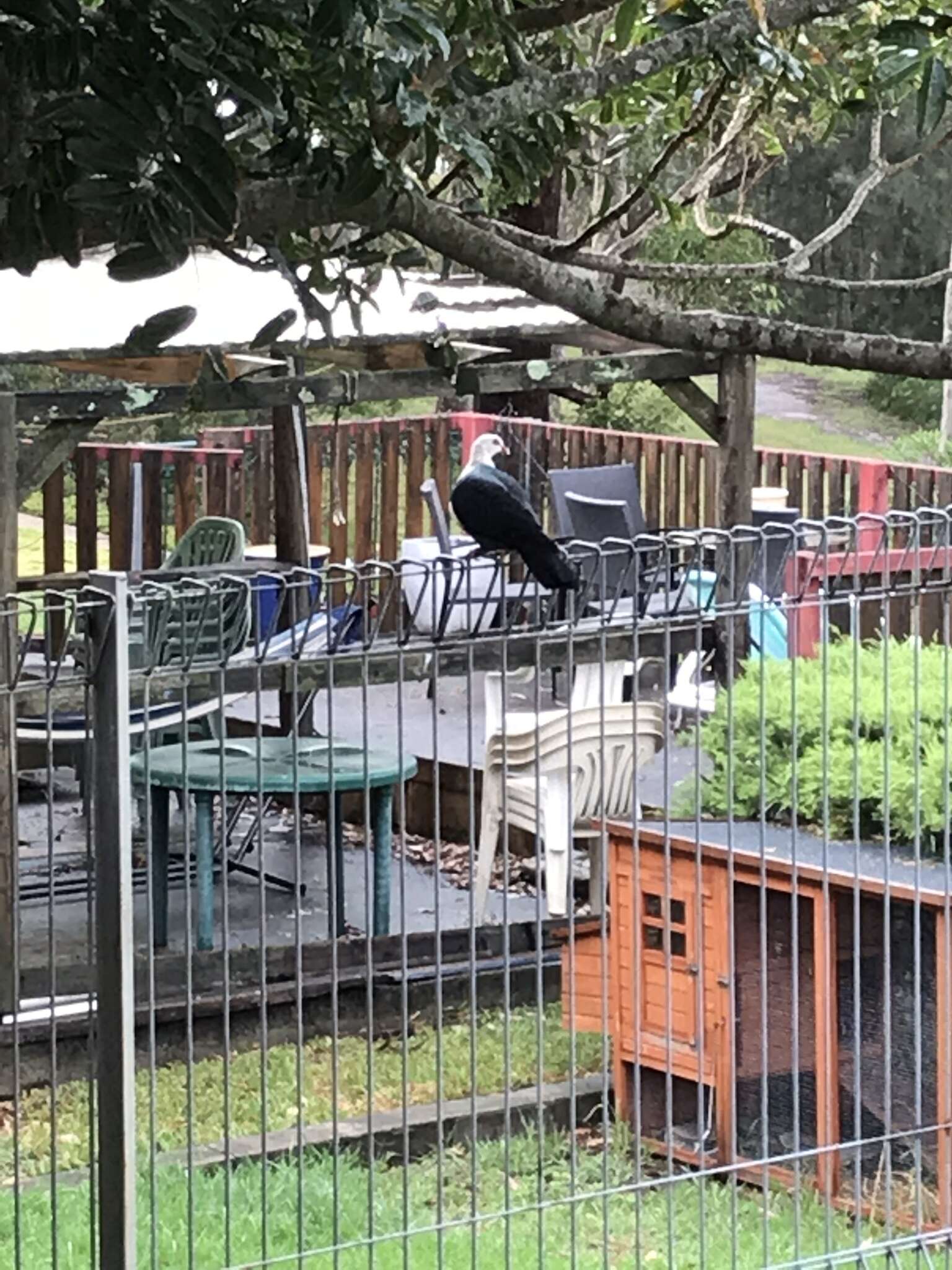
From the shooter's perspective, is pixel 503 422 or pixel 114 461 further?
pixel 503 422

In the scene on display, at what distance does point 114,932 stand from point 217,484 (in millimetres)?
10349

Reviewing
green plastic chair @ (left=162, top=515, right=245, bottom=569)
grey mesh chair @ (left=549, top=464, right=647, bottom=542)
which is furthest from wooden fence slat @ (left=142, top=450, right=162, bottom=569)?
grey mesh chair @ (left=549, top=464, right=647, bottom=542)

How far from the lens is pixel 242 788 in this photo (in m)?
7.61

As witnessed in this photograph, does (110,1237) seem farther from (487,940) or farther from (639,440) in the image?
(639,440)

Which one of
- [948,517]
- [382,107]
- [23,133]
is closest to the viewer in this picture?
[23,133]

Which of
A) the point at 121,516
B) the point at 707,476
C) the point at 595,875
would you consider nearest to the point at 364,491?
the point at 121,516

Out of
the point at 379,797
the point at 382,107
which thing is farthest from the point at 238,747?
the point at 382,107

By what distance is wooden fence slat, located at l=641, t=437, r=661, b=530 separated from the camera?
14875mm

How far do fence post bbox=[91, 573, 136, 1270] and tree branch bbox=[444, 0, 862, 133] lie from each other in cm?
135

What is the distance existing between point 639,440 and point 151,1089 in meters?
11.0

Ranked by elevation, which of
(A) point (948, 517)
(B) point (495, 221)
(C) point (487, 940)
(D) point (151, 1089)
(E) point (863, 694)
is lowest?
(C) point (487, 940)

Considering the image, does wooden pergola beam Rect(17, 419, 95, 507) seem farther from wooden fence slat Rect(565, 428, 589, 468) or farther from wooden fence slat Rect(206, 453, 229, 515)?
wooden fence slat Rect(565, 428, 589, 468)

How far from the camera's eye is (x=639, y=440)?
591 inches

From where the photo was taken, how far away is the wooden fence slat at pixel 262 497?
14.9 metres
